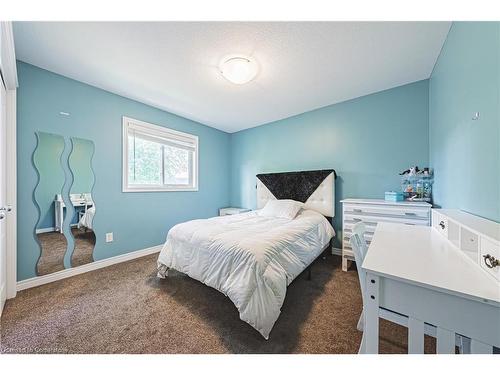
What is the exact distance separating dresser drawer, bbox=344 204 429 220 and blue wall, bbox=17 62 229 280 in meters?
2.69

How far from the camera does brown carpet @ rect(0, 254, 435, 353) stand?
3.97 feet

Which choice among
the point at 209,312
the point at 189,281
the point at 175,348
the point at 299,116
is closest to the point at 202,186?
the point at 189,281

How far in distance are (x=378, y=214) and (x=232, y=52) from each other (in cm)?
229

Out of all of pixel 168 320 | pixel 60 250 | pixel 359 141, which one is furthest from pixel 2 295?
pixel 359 141

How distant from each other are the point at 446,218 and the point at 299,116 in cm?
255

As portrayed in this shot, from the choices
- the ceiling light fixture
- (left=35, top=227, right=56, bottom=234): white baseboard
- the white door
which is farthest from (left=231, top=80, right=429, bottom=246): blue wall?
the white door

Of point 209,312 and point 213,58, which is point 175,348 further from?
point 213,58

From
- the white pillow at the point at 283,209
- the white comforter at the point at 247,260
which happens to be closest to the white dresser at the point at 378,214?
the white comforter at the point at 247,260

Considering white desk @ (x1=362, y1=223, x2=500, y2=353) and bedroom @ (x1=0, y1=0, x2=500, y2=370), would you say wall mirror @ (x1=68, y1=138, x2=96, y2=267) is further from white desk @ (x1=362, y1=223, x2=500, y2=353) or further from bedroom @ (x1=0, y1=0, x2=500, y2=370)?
white desk @ (x1=362, y1=223, x2=500, y2=353)

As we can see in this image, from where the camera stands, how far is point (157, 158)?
10.1 feet

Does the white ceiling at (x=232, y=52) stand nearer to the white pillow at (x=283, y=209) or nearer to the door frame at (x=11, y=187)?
the door frame at (x=11, y=187)

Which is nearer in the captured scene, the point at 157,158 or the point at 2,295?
the point at 2,295

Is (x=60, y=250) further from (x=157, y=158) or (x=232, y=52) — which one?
(x=232, y=52)

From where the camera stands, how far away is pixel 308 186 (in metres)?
2.98
